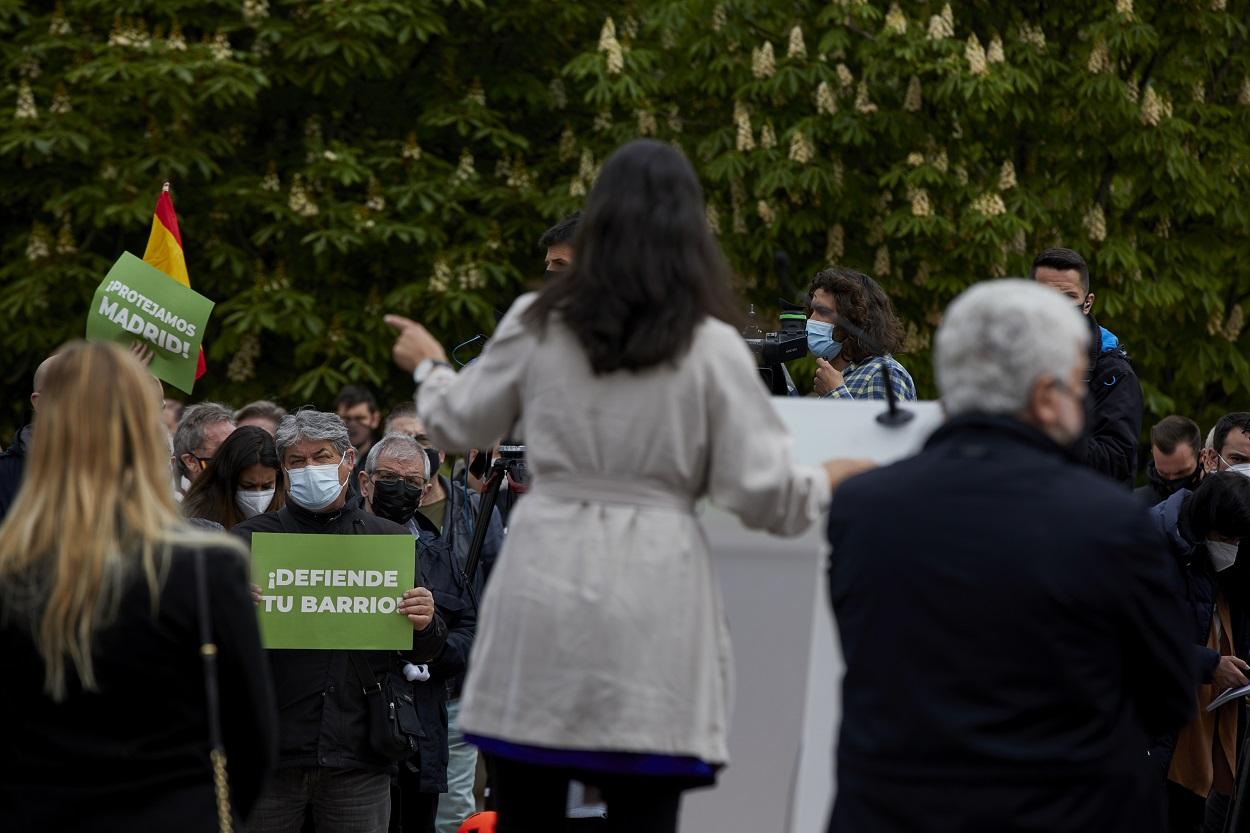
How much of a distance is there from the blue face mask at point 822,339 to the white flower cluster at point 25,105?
8.76 m

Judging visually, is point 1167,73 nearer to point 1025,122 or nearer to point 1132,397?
point 1025,122

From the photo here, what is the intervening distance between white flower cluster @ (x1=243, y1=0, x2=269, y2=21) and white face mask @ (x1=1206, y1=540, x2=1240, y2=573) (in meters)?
9.12

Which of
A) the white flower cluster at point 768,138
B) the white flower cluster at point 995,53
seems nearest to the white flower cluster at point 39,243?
the white flower cluster at point 768,138

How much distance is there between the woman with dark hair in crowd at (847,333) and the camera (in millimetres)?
6723

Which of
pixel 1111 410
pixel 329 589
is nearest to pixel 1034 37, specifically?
pixel 1111 410

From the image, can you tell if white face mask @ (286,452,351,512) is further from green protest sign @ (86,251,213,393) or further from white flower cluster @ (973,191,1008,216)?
white flower cluster @ (973,191,1008,216)

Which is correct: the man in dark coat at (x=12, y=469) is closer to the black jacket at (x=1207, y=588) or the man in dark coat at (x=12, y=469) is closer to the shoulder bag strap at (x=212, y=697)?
the shoulder bag strap at (x=212, y=697)

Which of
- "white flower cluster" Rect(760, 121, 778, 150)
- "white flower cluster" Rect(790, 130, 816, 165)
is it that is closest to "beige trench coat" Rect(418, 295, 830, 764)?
"white flower cluster" Rect(790, 130, 816, 165)

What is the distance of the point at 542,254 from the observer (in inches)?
607

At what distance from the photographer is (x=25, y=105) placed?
46.9 ft

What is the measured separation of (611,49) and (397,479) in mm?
6628

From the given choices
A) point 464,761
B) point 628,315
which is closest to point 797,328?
point 628,315

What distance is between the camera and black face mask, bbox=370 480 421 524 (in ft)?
27.1

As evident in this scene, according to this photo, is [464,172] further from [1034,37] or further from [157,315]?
[157,315]
